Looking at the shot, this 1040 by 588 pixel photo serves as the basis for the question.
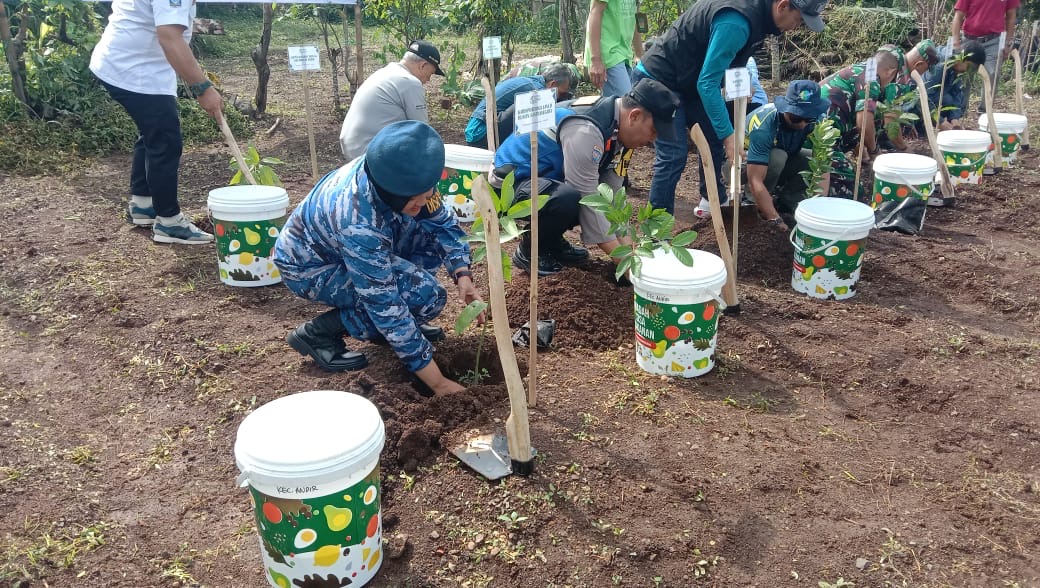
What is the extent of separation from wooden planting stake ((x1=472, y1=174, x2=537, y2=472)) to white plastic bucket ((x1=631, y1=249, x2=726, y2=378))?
2.73 ft

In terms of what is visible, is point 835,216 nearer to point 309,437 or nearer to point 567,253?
point 567,253

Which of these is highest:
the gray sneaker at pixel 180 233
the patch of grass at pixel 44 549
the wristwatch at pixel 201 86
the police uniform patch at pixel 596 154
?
the wristwatch at pixel 201 86

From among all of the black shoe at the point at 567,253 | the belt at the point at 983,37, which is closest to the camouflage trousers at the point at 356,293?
the black shoe at the point at 567,253

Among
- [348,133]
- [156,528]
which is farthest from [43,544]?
[348,133]

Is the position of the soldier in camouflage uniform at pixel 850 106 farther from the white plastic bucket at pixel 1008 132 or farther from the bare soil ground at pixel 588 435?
the white plastic bucket at pixel 1008 132

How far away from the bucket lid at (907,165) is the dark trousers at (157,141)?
14.1ft

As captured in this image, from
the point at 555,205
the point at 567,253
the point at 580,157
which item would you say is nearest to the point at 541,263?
the point at 567,253

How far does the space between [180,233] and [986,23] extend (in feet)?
22.5

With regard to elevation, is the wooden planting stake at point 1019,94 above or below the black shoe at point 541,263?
above

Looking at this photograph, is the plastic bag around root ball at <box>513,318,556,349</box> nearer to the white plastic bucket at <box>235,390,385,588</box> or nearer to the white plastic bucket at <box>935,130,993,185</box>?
the white plastic bucket at <box>235,390,385,588</box>

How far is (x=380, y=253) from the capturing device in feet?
8.34

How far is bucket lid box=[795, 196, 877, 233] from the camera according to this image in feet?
12.0

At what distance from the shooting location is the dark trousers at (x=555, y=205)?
3740mm

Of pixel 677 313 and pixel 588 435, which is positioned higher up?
pixel 677 313
